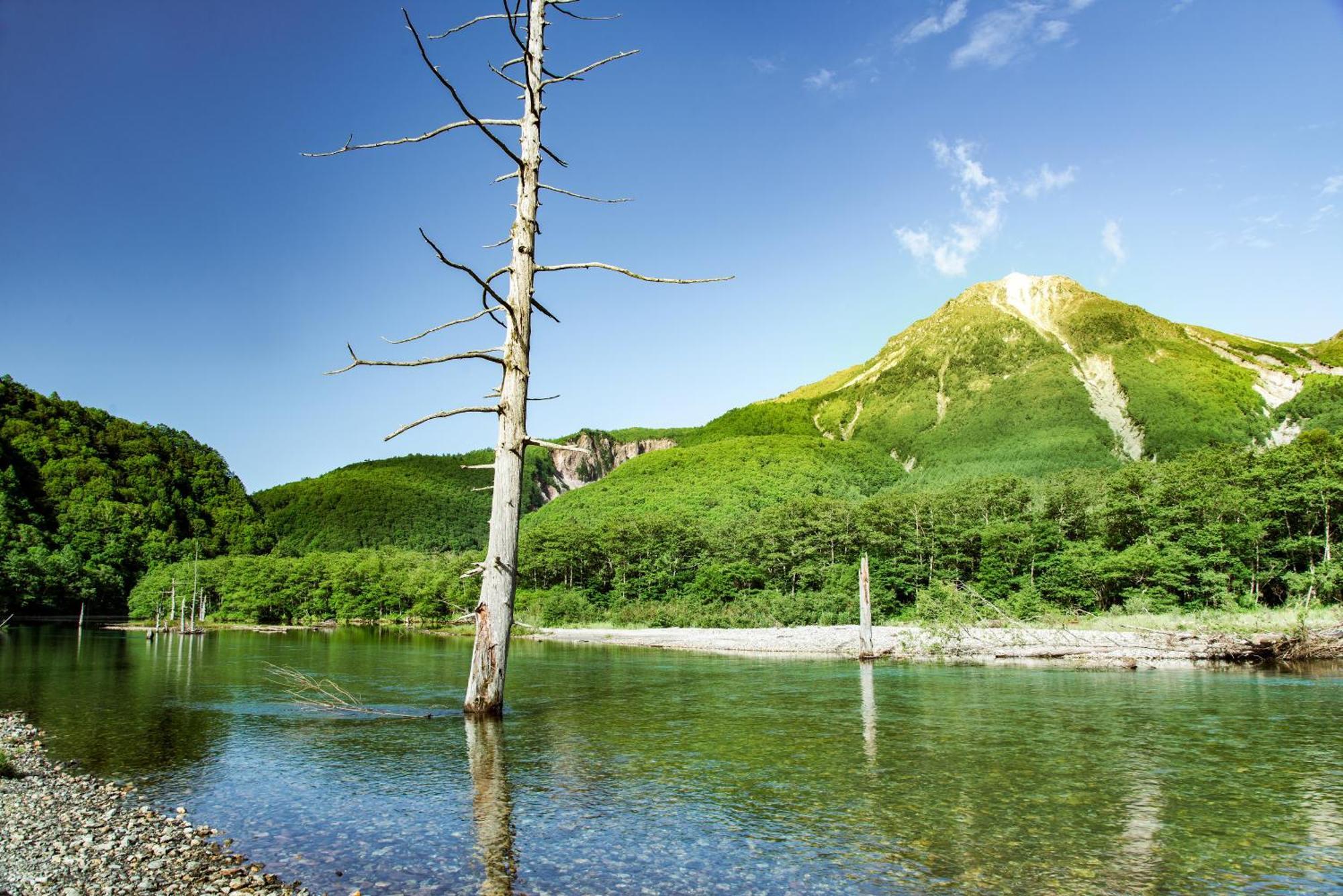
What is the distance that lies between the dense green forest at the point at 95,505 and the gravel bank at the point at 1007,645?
91.0 metres

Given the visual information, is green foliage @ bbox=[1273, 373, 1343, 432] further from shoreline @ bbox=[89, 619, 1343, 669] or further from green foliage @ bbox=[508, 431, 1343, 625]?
shoreline @ bbox=[89, 619, 1343, 669]

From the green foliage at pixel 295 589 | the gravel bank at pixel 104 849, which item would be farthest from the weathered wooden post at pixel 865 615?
the green foliage at pixel 295 589

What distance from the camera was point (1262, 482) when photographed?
2023 inches

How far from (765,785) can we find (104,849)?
7.81 meters

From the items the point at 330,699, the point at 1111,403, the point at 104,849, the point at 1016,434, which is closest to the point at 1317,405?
the point at 1111,403

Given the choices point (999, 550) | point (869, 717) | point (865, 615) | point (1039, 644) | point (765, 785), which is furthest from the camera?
point (999, 550)

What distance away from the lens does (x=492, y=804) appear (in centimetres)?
951

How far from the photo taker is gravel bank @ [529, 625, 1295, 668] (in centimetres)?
3026

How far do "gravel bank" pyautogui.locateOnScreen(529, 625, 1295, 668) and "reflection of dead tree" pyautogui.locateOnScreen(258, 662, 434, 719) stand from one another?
983 inches

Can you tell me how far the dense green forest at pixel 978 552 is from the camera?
4812 centimetres

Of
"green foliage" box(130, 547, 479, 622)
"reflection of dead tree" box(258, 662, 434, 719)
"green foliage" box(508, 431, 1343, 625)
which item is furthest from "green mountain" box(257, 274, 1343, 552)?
"reflection of dead tree" box(258, 662, 434, 719)

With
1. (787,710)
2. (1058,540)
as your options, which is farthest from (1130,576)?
(787,710)

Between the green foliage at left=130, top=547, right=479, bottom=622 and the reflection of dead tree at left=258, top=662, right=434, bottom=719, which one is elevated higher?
the reflection of dead tree at left=258, top=662, right=434, bottom=719

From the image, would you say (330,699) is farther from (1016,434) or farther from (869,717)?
(1016,434)
